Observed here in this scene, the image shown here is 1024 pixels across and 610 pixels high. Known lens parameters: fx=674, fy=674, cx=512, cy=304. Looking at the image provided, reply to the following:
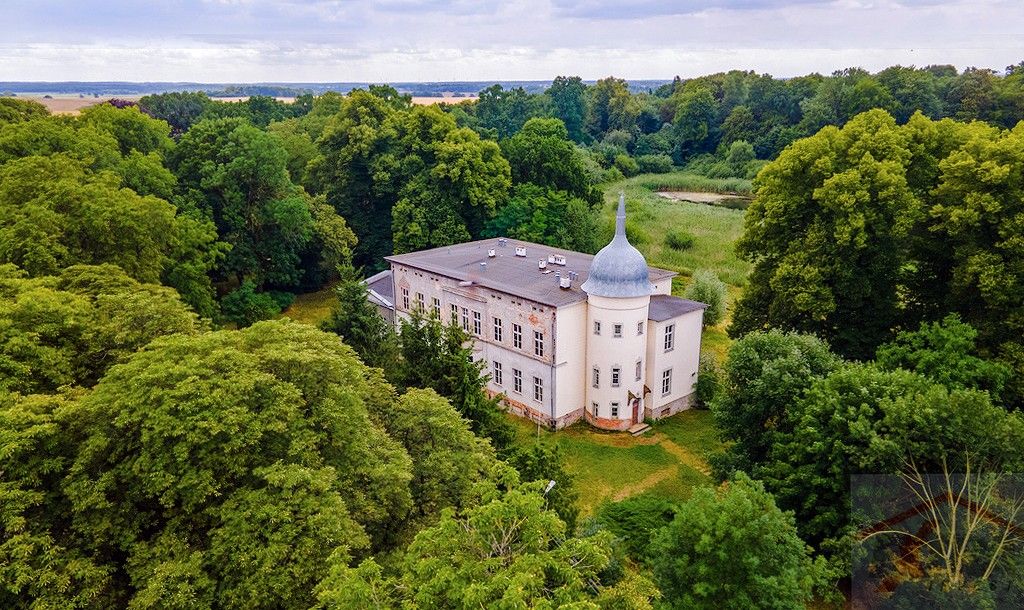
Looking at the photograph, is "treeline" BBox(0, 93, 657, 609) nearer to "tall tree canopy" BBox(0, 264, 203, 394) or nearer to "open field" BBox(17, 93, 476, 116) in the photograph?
"tall tree canopy" BBox(0, 264, 203, 394)

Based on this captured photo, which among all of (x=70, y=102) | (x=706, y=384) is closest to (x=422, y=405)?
(x=706, y=384)

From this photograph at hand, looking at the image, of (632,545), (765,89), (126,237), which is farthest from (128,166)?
(765,89)

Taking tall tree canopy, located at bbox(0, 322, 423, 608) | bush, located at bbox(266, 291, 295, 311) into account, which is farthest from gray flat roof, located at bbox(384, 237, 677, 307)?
tall tree canopy, located at bbox(0, 322, 423, 608)

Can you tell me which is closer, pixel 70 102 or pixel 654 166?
pixel 654 166

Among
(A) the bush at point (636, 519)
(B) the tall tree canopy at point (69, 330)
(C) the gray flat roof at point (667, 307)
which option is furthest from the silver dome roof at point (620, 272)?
(B) the tall tree canopy at point (69, 330)

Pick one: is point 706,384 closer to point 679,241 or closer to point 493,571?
point 493,571
